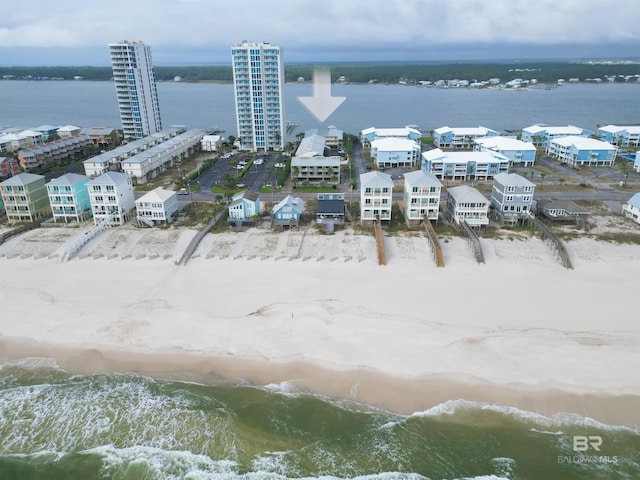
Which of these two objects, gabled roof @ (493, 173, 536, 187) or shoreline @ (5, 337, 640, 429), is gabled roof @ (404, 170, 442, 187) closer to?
gabled roof @ (493, 173, 536, 187)

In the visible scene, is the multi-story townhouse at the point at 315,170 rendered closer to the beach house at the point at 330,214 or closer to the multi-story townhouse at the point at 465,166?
the beach house at the point at 330,214

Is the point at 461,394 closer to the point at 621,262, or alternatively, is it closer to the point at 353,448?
the point at 353,448

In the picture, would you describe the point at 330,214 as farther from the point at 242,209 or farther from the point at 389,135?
the point at 389,135

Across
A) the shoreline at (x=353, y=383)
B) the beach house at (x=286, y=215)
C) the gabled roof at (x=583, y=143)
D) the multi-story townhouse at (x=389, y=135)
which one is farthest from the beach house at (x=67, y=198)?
the gabled roof at (x=583, y=143)

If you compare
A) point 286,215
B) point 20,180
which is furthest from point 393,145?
point 20,180

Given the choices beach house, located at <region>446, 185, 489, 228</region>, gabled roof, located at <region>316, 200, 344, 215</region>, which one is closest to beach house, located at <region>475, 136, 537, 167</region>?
beach house, located at <region>446, 185, 489, 228</region>
